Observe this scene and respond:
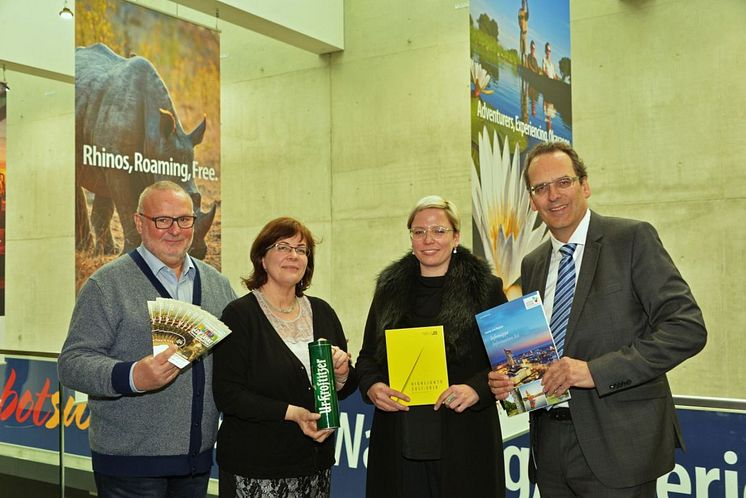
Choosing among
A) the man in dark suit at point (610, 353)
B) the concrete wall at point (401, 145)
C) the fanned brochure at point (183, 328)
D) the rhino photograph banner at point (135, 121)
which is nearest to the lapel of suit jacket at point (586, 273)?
the man in dark suit at point (610, 353)

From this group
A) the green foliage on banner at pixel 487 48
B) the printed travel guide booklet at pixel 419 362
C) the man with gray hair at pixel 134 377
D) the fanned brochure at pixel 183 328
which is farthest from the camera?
the green foliage on banner at pixel 487 48

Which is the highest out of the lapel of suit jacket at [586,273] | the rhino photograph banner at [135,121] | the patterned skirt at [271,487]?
the rhino photograph banner at [135,121]

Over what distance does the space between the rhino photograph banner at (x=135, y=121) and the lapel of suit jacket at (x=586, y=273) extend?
10.9ft

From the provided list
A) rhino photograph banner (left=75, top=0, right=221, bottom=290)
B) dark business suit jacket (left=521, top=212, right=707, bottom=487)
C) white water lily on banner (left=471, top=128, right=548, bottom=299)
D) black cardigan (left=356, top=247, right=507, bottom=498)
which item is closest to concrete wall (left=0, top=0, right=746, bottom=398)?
white water lily on banner (left=471, top=128, right=548, bottom=299)

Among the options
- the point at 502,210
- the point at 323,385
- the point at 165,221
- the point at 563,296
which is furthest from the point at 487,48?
the point at 323,385

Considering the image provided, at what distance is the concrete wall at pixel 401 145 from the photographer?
704 cm

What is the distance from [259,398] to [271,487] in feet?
1.07

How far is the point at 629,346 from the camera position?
2268 mm

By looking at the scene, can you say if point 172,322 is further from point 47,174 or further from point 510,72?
point 47,174

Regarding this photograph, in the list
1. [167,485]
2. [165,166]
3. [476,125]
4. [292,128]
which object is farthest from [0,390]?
[292,128]

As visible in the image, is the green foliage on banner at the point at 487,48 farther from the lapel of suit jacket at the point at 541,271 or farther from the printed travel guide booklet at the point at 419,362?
the printed travel guide booklet at the point at 419,362

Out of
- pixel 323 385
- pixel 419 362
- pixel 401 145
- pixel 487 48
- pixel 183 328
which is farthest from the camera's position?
pixel 401 145

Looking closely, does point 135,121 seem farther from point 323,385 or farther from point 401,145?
point 401,145

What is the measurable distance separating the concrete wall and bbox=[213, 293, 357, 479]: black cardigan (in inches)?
216
